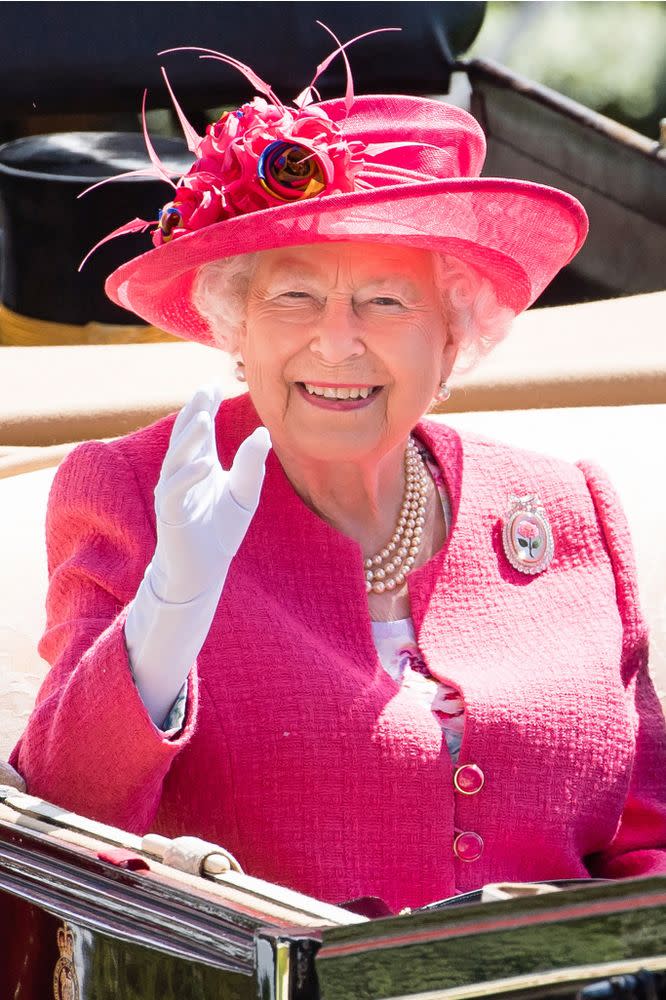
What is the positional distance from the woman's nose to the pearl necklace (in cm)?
27

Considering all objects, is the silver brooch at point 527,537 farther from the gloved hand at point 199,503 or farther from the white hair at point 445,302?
the gloved hand at point 199,503

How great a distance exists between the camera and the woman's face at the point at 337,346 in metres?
1.87

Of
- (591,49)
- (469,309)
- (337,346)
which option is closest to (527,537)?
(469,309)

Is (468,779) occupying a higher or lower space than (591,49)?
lower

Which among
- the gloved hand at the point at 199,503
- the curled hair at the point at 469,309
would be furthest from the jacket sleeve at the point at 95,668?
the curled hair at the point at 469,309

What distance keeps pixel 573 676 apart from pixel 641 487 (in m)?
0.65

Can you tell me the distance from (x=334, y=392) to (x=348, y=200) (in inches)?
8.7

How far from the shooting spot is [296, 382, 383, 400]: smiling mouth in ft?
6.15

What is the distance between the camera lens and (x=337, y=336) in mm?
1855

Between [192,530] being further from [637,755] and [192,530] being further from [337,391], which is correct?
[637,755]

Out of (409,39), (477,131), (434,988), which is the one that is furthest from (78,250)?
(434,988)

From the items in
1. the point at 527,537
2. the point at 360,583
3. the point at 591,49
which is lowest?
the point at 360,583

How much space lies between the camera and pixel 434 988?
3.69ft

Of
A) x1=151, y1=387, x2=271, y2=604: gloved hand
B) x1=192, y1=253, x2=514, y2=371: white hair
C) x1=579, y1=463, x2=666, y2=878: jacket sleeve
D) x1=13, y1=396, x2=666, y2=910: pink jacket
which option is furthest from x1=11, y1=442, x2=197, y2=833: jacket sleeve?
x1=579, y1=463, x2=666, y2=878: jacket sleeve
